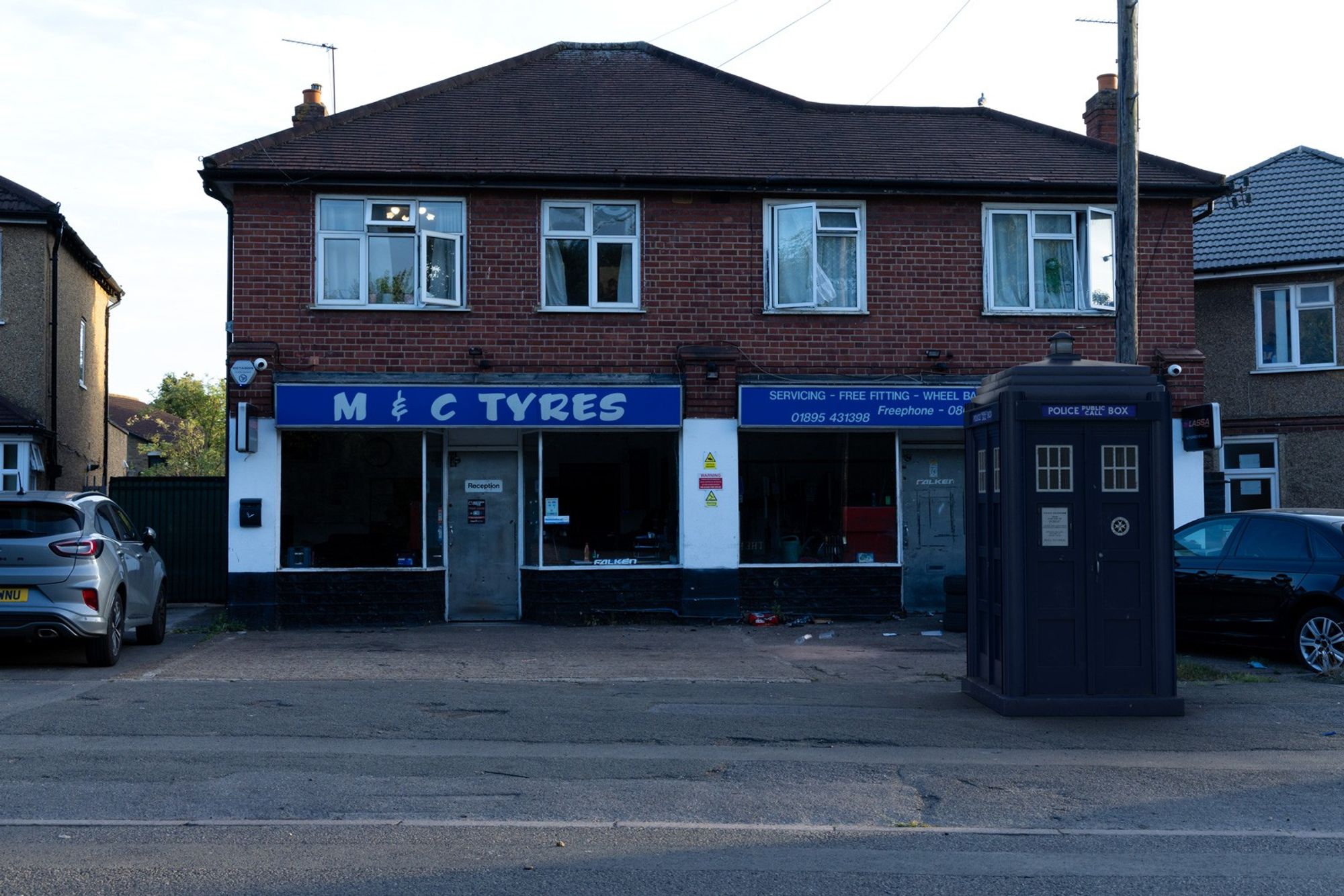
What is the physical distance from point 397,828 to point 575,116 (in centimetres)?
1376

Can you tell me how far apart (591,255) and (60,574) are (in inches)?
304

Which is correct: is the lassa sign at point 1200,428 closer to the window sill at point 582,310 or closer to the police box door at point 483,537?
the window sill at point 582,310

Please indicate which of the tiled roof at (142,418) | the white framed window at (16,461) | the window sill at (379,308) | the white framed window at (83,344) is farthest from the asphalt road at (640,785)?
the tiled roof at (142,418)

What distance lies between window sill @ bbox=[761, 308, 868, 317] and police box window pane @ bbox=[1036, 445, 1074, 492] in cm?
788

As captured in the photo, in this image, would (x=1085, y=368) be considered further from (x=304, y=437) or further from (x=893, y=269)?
(x=304, y=437)

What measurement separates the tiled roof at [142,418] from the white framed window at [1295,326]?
4398cm

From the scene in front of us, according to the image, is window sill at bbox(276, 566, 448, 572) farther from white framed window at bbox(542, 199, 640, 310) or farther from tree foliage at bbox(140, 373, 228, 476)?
tree foliage at bbox(140, 373, 228, 476)

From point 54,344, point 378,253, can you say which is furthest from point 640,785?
point 54,344

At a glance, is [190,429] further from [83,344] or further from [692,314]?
[692,314]

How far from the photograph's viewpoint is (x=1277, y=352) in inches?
870

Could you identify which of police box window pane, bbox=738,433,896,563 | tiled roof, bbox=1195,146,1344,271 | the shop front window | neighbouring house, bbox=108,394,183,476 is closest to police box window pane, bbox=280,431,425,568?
the shop front window

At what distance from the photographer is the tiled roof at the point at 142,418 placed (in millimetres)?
56991

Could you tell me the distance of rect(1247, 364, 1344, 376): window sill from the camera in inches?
848

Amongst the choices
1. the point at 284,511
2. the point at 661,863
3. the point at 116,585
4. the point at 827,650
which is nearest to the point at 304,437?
the point at 284,511
